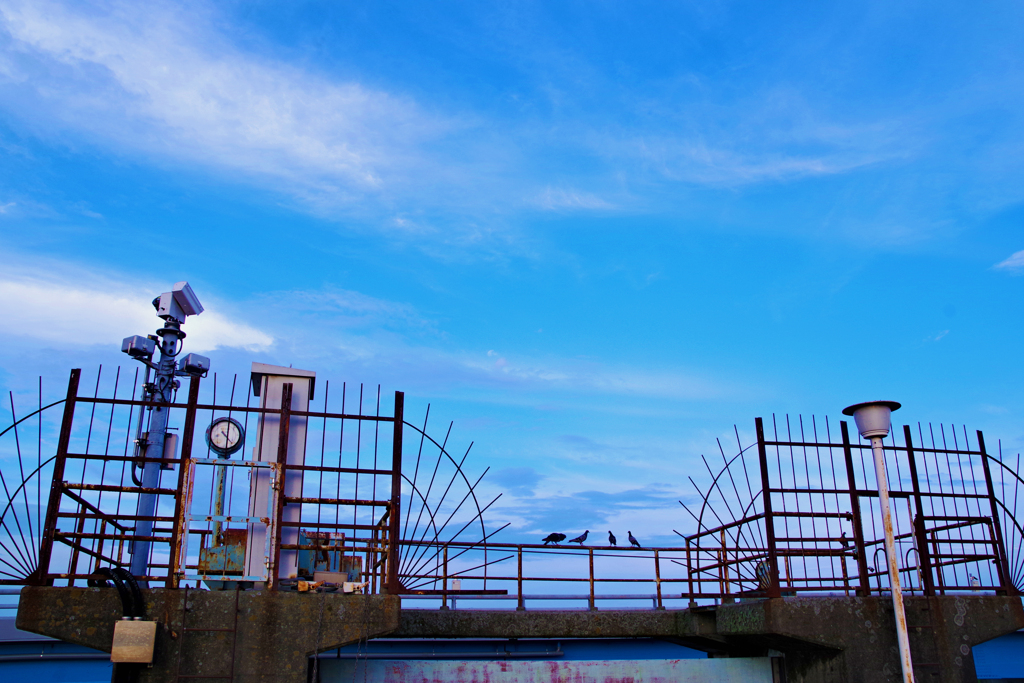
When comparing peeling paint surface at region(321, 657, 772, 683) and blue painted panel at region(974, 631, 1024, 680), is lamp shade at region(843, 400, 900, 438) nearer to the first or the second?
peeling paint surface at region(321, 657, 772, 683)

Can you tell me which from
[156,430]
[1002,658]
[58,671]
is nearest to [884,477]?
[156,430]

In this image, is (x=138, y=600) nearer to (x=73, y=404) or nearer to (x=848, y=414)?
(x=73, y=404)

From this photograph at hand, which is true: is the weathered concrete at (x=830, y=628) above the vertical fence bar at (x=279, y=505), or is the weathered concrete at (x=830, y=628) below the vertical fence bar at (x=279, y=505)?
below

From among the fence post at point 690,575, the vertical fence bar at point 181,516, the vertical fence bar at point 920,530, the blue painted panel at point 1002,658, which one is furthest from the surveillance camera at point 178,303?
the blue painted panel at point 1002,658

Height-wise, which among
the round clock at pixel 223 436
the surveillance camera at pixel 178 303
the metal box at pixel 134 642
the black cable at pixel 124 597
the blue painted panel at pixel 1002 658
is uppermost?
the surveillance camera at pixel 178 303

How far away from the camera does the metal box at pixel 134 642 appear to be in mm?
8844

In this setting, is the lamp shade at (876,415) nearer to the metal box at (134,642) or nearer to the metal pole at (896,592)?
the metal pole at (896,592)

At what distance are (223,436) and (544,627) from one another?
5.68 m

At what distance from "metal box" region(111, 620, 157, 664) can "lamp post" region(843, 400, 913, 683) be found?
32.1ft

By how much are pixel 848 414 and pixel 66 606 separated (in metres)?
10.9

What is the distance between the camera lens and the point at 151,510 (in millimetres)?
13258

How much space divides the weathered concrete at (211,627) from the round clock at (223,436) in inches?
89.3

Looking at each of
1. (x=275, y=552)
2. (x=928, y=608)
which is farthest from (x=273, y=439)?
(x=928, y=608)

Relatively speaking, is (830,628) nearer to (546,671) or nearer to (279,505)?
(546,671)
